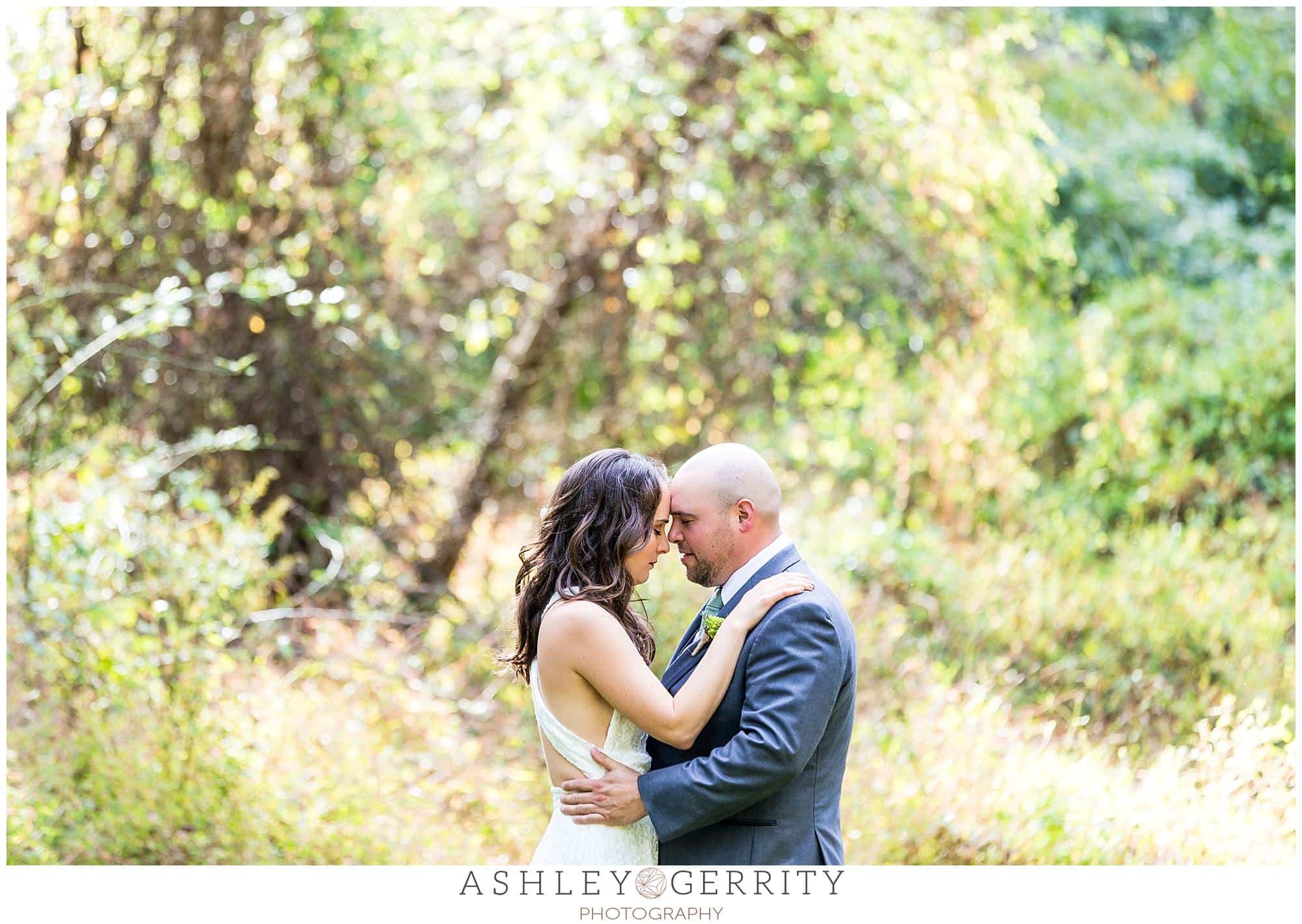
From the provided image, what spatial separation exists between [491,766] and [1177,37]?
861cm

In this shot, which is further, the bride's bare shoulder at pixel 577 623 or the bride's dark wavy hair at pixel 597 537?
the bride's dark wavy hair at pixel 597 537

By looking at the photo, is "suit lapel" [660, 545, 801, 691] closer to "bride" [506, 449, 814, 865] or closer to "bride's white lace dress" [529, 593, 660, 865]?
"bride" [506, 449, 814, 865]

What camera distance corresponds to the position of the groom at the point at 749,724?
101 inches

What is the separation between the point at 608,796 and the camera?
2.72m

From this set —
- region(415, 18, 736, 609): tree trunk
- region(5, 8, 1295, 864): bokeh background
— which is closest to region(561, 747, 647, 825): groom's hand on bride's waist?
region(5, 8, 1295, 864): bokeh background

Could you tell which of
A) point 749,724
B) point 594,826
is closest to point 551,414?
point 594,826

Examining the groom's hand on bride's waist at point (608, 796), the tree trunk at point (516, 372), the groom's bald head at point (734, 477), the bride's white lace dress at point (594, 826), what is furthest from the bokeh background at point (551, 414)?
the groom's bald head at point (734, 477)

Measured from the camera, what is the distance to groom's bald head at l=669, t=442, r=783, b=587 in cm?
279

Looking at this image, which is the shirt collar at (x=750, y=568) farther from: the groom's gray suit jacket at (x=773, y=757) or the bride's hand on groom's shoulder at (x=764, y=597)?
the bride's hand on groom's shoulder at (x=764, y=597)

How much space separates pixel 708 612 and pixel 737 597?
103 millimetres

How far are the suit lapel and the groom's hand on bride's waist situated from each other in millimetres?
234

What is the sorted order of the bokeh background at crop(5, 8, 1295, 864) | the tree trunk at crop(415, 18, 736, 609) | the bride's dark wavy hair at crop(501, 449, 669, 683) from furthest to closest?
the tree trunk at crop(415, 18, 736, 609)
the bokeh background at crop(5, 8, 1295, 864)
the bride's dark wavy hair at crop(501, 449, 669, 683)

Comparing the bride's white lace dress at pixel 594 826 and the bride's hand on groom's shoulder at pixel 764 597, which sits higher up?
the bride's hand on groom's shoulder at pixel 764 597
